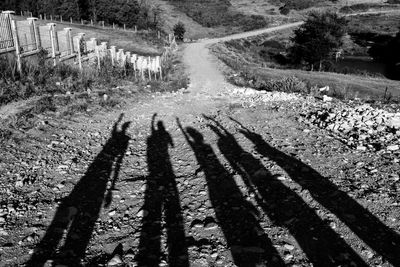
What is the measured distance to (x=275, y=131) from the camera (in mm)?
10891

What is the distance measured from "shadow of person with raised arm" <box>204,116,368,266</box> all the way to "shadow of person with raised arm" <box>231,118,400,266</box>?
324 millimetres

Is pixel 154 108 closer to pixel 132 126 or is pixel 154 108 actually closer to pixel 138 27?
pixel 132 126

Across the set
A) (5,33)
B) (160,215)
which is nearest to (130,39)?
(5,33)

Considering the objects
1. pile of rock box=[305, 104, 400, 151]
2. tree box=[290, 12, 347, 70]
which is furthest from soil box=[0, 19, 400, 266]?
tree box=[290, 12, 347, 70]

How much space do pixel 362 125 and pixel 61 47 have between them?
1681 centimetres

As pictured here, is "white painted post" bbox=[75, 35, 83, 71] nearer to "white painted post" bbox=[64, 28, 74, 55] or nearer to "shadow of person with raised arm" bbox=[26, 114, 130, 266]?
"white painted post" bbox=[64, 28, 74, 55]

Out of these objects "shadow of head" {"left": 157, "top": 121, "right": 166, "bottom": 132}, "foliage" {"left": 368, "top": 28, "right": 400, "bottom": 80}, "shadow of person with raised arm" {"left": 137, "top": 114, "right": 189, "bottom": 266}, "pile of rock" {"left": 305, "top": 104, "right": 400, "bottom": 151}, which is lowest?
"foliage" {"left": 368, "top": 28, "right": 400, "bottom": 80}

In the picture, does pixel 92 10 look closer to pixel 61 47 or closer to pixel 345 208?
pixel 61 47

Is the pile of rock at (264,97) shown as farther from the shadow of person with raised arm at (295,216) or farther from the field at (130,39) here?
the field at (130,39)

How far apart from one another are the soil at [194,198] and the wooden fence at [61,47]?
7.88 meters

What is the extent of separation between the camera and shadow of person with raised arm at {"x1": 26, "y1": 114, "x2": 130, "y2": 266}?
500 centimetres

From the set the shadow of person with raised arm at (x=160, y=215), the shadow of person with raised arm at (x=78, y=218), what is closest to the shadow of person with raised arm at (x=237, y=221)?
the shadow of person with raised arm at (x=160, y=215)

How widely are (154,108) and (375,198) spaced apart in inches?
381

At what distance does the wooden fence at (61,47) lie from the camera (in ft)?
54.2
